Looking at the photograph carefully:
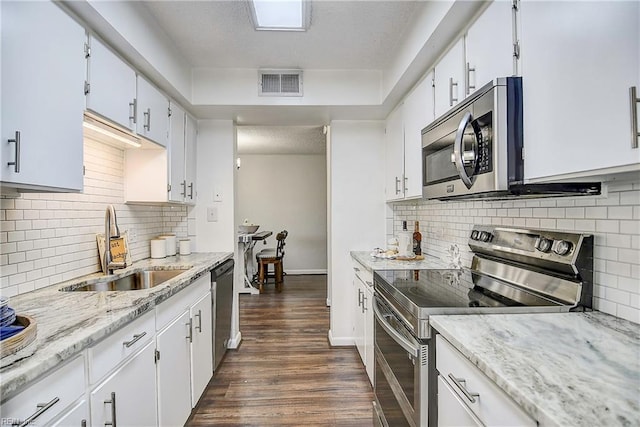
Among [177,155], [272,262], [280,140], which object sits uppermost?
[280,140]

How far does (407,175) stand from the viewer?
2434mm

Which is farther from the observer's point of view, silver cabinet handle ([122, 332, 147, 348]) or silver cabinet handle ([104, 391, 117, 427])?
silver cabinet handle ([122, 332, 147, 348])

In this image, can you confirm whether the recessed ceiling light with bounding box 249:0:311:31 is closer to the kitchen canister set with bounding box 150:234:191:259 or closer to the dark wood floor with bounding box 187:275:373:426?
the kitchen canister set with bounding box 150:234:191:259

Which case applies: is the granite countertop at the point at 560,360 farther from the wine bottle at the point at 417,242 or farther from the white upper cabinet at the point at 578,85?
the wine bottle at the point at 417,242

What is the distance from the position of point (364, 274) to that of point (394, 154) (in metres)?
1.03

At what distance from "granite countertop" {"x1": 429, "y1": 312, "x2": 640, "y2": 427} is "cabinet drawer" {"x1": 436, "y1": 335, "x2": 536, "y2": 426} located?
0.14ft

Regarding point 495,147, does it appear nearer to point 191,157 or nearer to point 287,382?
point 287,382

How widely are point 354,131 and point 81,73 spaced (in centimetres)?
219

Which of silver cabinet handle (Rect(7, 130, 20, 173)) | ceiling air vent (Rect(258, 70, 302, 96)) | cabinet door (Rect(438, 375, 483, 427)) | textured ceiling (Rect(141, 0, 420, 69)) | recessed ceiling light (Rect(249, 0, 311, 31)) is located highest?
textured ceiling (Rect(141, 0, 420, 69))

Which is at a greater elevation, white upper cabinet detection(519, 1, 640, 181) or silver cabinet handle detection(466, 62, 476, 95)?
silver cabinet handle detection(466, 62, 476, 95)

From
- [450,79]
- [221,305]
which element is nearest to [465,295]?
[450,79]

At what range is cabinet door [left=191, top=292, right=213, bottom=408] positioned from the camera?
80.0 inches

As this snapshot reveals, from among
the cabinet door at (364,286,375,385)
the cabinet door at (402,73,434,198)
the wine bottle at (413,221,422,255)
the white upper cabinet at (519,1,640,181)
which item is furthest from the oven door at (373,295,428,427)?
the wine bottle at (413,221,422,255)

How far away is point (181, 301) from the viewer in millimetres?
1850
